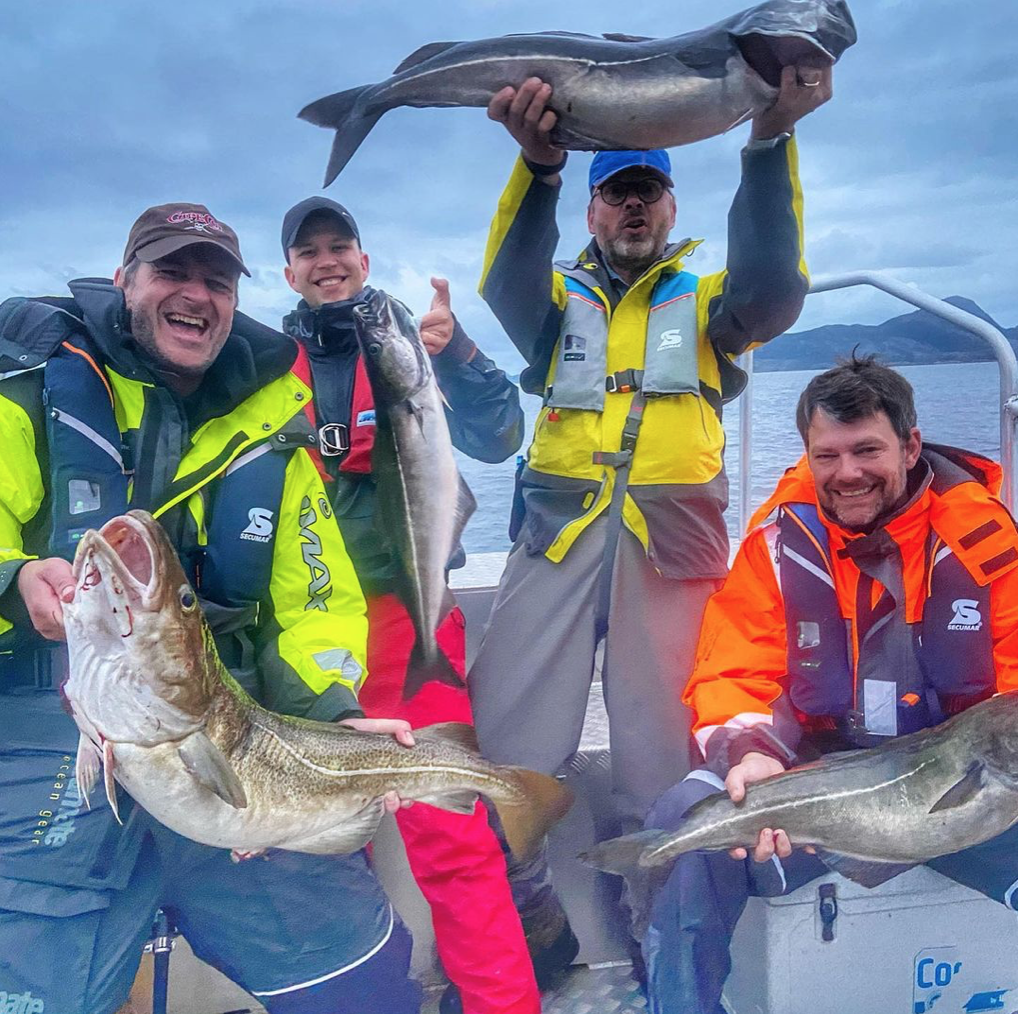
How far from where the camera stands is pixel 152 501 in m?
2.16

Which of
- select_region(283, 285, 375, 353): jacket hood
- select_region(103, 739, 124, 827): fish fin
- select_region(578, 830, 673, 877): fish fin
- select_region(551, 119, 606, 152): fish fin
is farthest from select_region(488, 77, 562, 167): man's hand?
select_region(578, 830, 673, 877): fish fin

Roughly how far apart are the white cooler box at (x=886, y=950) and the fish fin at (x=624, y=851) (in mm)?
428

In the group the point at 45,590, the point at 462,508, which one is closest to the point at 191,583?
the point at 45,590

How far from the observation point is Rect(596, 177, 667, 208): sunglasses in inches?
109

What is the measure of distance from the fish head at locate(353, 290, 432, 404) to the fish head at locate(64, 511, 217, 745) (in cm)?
105

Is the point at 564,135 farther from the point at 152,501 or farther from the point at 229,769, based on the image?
the point at 229,769

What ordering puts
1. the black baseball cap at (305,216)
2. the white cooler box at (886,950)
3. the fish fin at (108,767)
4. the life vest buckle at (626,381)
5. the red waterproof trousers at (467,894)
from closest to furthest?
the fish fin at (108,767), the white cooler box at (886,950), the red waterproof trousers at (467,894), the life vest buckle at (626,381), the black baseball cap at (305,216)

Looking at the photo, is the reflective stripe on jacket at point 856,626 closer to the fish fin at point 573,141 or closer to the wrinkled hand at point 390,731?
the wrinkled hand at point 390,731

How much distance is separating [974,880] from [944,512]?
3.10ft

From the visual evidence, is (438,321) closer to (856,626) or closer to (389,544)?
(389,544)

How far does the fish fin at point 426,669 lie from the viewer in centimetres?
261

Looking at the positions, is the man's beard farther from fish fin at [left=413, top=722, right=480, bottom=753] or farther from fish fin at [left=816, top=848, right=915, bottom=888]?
fish fin at [left=816, top=848, right=915, bottom=888]

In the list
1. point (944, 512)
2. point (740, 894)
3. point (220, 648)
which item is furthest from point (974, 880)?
point (220, 648)

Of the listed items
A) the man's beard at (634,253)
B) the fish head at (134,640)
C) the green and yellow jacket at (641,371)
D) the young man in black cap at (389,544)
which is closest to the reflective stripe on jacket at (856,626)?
the green and yellow jacket at (641,371)
